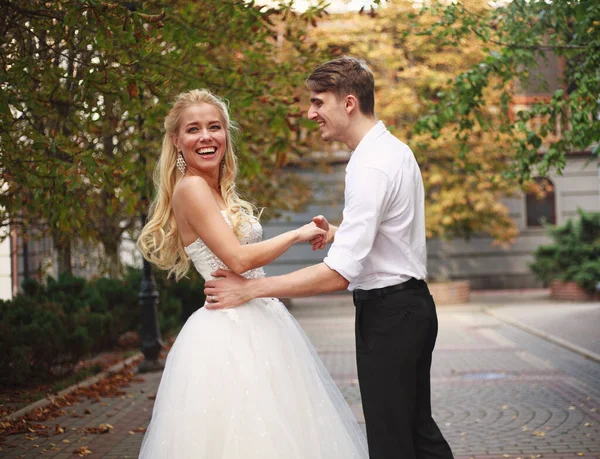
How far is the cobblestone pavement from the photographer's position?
24.2 ft

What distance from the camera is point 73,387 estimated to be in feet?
35.0

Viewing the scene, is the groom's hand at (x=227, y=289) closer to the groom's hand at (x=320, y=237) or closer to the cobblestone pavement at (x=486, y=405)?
the groom's hand at (x=320, y=237)

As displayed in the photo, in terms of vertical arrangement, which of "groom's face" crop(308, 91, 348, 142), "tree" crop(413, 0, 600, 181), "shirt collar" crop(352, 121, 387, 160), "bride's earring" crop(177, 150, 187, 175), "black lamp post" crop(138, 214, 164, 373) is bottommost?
"black lamp post" crop(138, 214, 164, 373)

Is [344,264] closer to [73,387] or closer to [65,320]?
[73,387]

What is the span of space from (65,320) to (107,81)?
5.66 metres

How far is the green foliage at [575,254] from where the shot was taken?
961 inches

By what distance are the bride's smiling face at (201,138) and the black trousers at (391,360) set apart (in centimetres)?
110

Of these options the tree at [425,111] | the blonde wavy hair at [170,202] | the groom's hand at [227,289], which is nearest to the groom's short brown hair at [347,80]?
the blonde wavy hair at [170,202]

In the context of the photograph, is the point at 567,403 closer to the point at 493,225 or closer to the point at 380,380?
the point at 380,380

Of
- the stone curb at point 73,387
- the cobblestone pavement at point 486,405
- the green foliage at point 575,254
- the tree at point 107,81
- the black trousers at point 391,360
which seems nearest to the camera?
the black trousers at point 391,360

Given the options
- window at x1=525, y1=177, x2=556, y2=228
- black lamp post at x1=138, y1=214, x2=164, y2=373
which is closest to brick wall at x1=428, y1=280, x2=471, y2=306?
window at x1=525, y1=177, x2=556, y2=228

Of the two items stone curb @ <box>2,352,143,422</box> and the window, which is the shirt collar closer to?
stone curb @ <box>2,352,143,422</box>

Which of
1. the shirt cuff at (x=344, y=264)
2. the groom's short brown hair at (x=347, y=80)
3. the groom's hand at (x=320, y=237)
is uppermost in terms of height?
the groom's short brown hair at (x=347, y=80)

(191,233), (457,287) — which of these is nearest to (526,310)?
(457,287)
